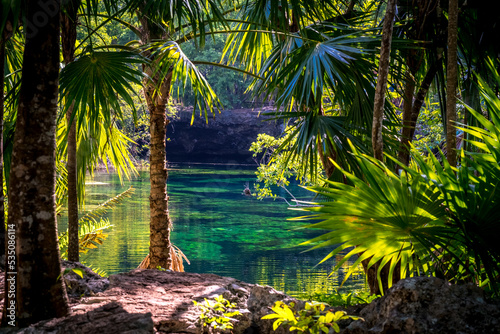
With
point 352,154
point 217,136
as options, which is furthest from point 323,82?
point 217,136

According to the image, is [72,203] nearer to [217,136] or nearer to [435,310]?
[435,310]

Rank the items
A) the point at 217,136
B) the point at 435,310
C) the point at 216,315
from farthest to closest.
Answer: the point at 217,136
the point at 216,315
the point at 435,310

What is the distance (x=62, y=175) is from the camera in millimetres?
4906

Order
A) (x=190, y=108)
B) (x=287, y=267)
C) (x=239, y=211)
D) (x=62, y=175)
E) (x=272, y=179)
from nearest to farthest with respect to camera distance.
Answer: (x=62, y=175)
(x=272, y=179)
(x=287, y=267)
(x=239, y=211)
(x=190, y=108)

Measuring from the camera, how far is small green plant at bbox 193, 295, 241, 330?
7.14 feet

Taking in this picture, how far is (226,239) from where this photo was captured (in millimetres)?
13914

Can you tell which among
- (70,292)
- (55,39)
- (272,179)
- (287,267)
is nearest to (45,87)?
(55,39)

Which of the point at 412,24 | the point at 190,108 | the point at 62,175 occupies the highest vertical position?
the point at 190,108

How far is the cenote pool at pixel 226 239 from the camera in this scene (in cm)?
1042

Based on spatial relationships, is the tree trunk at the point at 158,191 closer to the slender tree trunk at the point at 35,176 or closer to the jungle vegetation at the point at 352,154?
the jungle vegetation at the point at 352,154

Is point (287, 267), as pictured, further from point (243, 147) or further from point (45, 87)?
point (243, 147)

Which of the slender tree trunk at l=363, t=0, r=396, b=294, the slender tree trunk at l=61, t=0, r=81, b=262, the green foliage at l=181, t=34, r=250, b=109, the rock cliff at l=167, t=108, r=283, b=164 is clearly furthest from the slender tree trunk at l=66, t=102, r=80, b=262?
the rock cliff at l=167, t=108, r=283, b=164

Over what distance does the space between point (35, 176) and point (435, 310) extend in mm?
1816

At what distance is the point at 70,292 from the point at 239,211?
15.3 m
